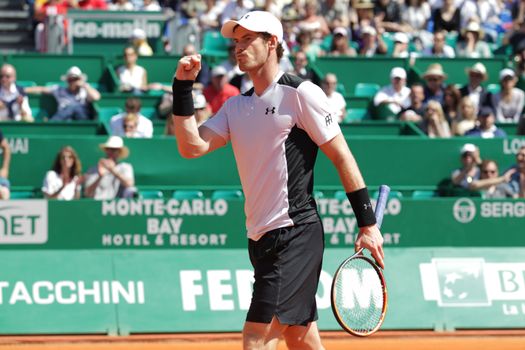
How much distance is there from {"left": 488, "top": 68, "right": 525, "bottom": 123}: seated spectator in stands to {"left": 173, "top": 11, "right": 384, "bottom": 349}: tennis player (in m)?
10.2

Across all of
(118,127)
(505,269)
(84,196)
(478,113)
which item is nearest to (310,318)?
(505,269)

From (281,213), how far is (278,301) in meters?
0.41

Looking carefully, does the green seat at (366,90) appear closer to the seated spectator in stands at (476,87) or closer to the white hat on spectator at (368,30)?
the seated spectator in stands at (476,87)

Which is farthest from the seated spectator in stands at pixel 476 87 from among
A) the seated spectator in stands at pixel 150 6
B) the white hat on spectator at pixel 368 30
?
the seated spectator in stands at pixel 150 6

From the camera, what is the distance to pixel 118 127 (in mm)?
13406

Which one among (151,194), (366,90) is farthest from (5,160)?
(366,90)

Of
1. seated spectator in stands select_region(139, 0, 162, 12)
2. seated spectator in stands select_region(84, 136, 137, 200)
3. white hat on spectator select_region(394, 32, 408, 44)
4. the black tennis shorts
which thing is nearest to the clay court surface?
seated spectator in stands select_region(84, 136, 137, 200)

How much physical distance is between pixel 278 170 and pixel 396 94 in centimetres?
997

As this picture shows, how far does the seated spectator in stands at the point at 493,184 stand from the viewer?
13.0 meters

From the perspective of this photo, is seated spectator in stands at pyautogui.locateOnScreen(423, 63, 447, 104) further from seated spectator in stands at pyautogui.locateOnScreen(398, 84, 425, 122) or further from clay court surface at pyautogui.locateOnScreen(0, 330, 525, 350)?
clay court surface at pyautogui.locateOnScreen(0, 330, 525, 350)

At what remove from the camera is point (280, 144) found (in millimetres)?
5414

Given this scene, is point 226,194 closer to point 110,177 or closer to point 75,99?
point 110,177

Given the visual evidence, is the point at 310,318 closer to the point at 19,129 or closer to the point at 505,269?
the point at 505,269

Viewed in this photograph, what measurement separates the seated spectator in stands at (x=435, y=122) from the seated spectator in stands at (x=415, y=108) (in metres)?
0.29
